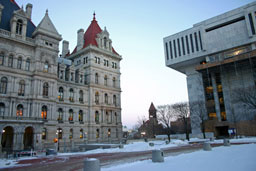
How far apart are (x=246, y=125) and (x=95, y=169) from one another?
5966 centimetres

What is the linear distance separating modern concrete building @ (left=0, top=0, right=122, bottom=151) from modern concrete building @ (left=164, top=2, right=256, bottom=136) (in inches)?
1074

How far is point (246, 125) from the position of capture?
2237 inches

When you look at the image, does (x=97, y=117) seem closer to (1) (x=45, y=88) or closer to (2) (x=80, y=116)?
(2) (x=80, y=116)

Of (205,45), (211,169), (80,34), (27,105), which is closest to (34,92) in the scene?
(27,105)

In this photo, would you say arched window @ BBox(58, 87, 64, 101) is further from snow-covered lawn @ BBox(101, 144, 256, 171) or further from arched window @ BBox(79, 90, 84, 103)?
snow-covered lawn @ BBox(101, 144, 256, 171)

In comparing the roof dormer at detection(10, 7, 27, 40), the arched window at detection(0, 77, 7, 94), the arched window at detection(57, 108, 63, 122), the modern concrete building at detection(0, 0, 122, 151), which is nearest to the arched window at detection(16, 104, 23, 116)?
the modern concrete building at detection(0, 0, 122, 151)

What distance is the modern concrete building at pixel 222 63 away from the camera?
59375 millimetres

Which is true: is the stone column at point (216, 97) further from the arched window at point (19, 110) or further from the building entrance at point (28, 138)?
the arched window at point (19, 110)

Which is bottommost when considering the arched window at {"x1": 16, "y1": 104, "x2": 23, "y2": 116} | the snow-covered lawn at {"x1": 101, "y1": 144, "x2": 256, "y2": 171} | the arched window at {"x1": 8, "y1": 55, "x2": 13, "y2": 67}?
the snow-covered lawn at {"x1": 101, "y1": 144, "x2": 256, "y2": 171}

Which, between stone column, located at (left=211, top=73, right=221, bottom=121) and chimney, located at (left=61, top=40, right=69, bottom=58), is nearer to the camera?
chimney, located at (left=61, top=40, right=69, bottom=58)

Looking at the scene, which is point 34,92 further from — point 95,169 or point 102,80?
Answer: point 95,169

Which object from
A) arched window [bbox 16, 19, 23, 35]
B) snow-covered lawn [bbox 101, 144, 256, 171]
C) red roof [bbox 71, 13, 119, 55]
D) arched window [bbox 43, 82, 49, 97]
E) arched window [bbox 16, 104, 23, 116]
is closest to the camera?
snow-covered lawn [bbox 101, 144, 256, 171]

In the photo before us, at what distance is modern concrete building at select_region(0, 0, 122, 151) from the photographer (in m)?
36.2

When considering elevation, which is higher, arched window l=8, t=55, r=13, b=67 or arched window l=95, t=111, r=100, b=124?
arched window l=8, t=55, r=13, b=67
